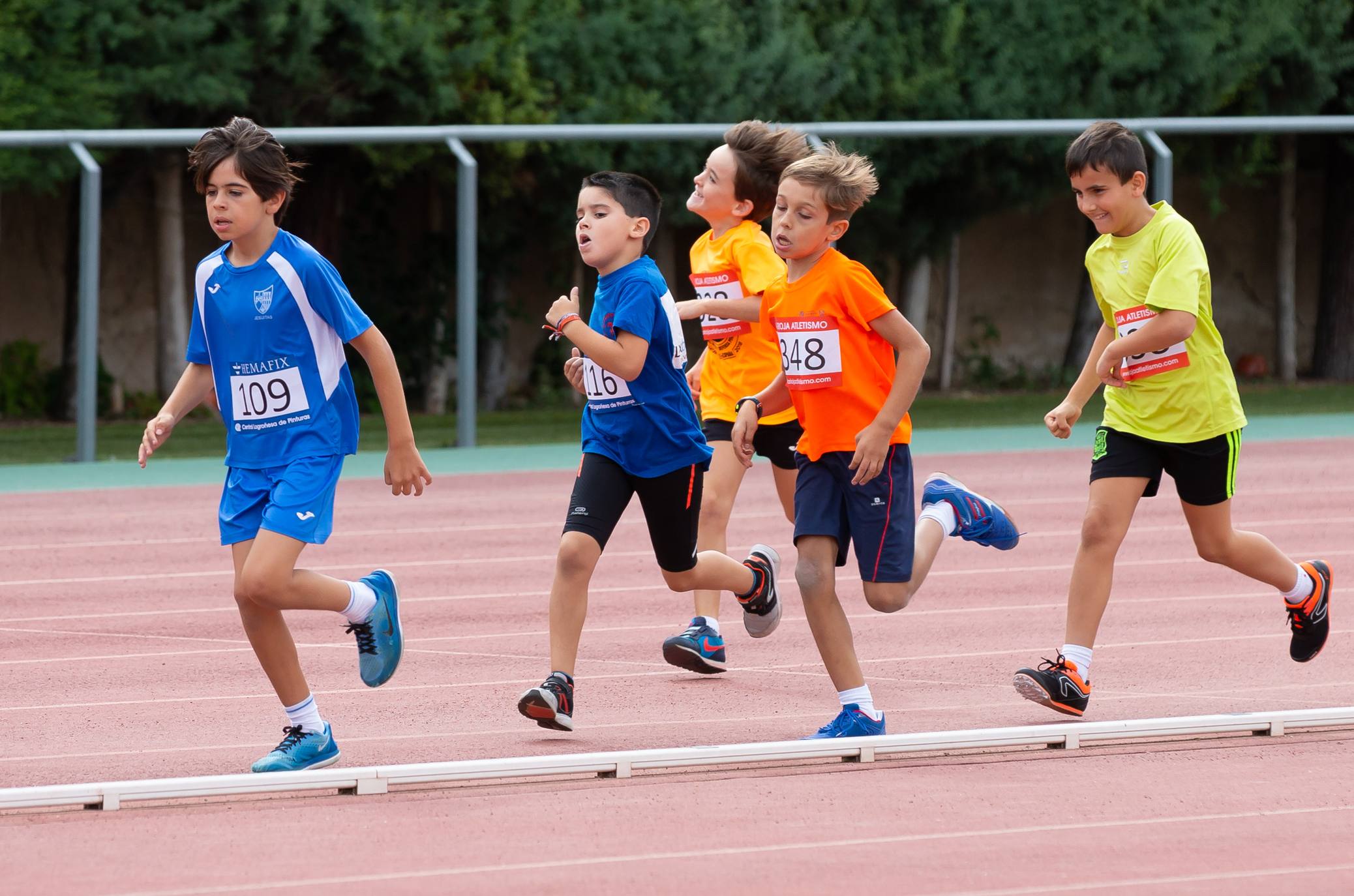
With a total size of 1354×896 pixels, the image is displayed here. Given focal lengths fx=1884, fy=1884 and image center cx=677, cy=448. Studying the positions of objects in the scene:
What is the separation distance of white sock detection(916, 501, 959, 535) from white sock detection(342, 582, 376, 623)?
6.77 ft

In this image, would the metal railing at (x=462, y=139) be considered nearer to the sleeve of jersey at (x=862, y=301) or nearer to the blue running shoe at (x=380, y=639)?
the blue running shoe at (x=380, y=639)

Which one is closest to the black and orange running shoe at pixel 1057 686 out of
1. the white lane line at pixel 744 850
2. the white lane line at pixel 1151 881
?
the white lane line at pixel 744 850

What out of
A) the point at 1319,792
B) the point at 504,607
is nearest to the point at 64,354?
the point at 504,607

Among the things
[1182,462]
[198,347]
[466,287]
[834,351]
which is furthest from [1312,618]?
[466,287]

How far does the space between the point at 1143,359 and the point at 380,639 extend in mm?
2635

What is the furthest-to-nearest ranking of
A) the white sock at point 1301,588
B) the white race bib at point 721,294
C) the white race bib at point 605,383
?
the white race bib at point 721,294
the white sock at point 1301,588
the white race bib at point 605,383

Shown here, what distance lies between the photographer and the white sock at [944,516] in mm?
6723

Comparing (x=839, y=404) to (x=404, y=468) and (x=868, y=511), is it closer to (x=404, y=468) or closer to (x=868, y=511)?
(x=868, y=511)

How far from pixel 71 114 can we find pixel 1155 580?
1074 cm

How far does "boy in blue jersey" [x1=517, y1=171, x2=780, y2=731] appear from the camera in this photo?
5.96 m

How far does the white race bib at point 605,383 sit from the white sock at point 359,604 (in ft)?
3.23

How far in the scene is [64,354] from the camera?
19297 millimetres

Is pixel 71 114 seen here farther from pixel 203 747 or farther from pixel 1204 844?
pixel 1204 844

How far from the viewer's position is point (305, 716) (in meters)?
5.45
